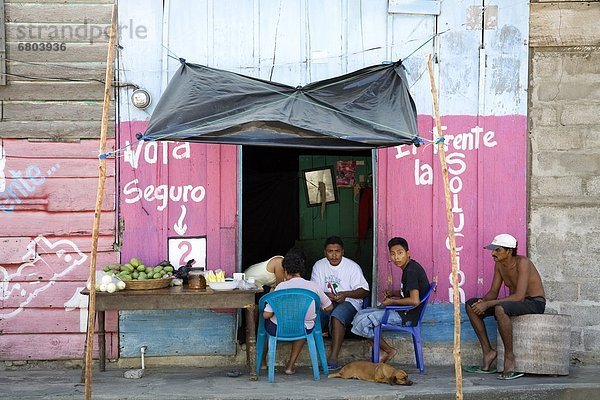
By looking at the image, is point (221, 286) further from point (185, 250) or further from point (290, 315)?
point (185, 250)

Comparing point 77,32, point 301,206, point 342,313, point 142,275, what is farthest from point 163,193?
point 301,206

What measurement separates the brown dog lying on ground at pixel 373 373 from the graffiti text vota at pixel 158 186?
83.9 inches

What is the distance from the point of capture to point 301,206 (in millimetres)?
10227

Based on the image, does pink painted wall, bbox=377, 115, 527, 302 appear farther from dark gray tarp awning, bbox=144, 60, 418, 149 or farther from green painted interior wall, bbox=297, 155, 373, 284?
green painted interior wall, bbox=297, 155, 373, 284

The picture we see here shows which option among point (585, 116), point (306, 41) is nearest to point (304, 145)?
point (306, 41)

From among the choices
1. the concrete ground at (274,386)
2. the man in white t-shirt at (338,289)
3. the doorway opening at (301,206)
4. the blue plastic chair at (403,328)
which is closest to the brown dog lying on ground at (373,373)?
the concrete ground at (274,386)

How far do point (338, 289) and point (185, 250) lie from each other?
1522mm

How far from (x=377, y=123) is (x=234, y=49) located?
198 cm

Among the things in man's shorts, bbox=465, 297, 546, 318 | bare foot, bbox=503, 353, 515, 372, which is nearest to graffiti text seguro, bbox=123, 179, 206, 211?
man's shorts, bbox=465, 297, 546, 318

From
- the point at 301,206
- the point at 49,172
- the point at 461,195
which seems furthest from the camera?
the point at 301,206

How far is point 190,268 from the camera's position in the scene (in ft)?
25.0

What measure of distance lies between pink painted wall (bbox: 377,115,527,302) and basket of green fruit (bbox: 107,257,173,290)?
2095 mm

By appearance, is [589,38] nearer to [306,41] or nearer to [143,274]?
[306,41]

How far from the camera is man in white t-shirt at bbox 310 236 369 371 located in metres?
7.58
